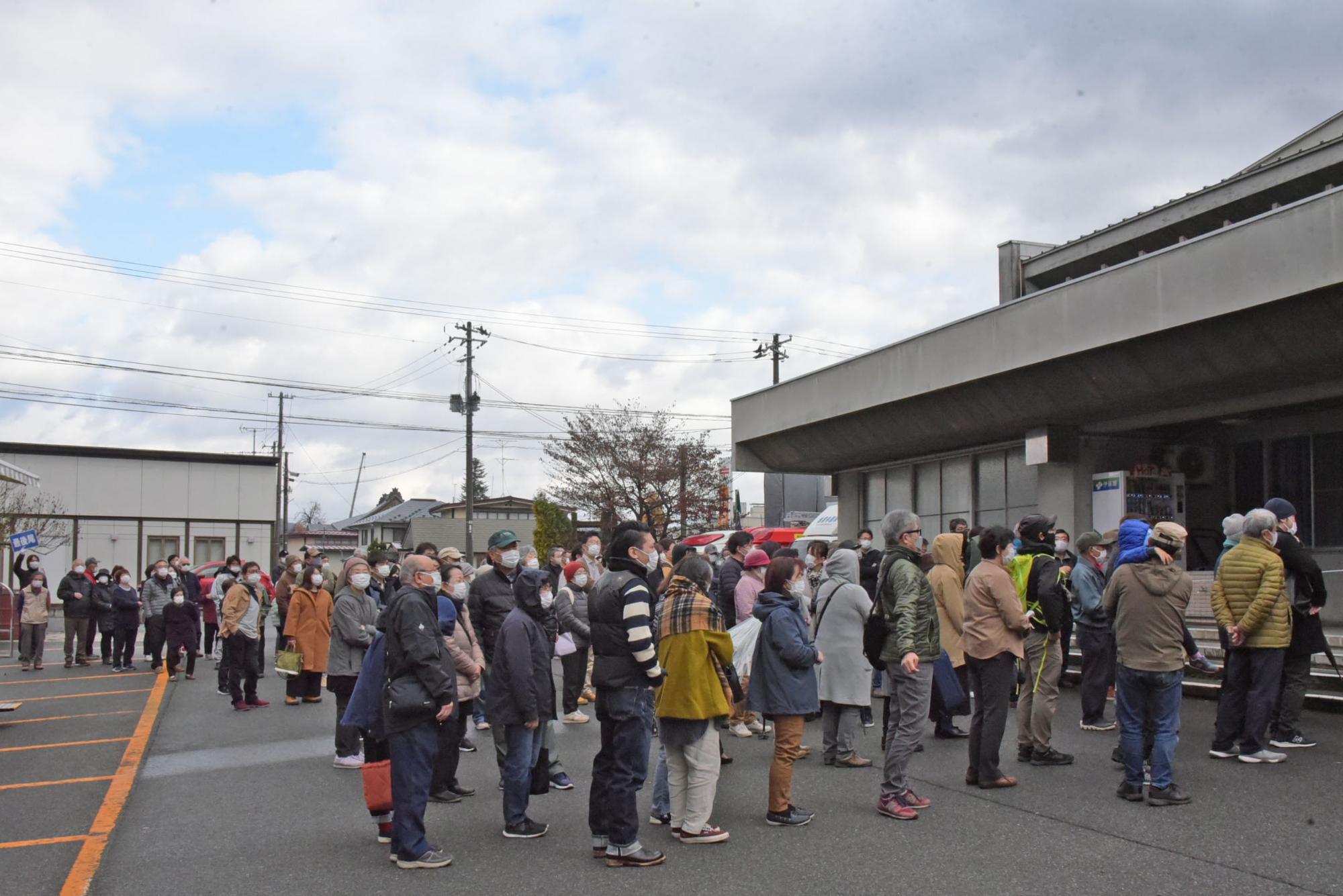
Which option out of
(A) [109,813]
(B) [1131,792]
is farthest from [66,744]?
(B) [1131,792]

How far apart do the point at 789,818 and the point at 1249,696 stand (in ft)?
13.0

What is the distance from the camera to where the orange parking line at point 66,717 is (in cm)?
Result: 1245

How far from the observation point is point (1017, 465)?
20.5 metres

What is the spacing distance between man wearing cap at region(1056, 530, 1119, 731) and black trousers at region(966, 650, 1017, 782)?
2.51 m

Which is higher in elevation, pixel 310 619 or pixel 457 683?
pixel 310 619

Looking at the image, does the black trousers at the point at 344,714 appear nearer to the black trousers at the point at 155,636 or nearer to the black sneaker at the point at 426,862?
the black sneaker at the point at 426,862

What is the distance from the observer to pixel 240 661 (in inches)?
516

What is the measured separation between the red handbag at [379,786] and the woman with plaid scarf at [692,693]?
1.65m

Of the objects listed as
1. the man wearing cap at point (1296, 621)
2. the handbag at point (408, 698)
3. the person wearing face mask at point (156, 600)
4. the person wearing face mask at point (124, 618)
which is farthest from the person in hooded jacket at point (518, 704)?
the person wearing face mask at point (124, 618)

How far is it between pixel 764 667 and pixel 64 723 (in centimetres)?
915

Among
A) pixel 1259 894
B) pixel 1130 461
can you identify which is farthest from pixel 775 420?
pixel 1259 894

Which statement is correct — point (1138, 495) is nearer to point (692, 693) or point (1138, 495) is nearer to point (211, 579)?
point (692, 693)

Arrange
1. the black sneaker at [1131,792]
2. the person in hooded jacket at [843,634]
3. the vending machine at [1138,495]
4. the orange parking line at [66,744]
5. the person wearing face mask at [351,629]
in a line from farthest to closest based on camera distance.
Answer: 1. the vending machine at [1138,495]
2. the orange parking line at [66,744]
3. the person wearing face mask at [351,629]
4. the person in hooded jacket at [843,634]
5. the black sneaker at [1131,792]

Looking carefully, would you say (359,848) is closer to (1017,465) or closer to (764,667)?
(764,667)
